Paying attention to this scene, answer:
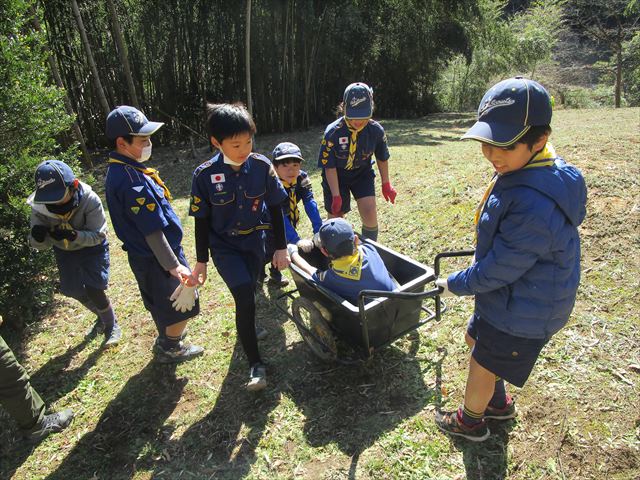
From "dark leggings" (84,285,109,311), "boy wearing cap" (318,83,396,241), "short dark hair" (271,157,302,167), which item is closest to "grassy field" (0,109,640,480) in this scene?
"dark leggings" (84,285,109,311)

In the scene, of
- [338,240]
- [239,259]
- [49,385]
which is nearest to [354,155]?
[338,240]

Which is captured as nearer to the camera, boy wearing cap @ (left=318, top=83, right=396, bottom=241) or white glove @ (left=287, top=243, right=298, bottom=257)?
white glove @ (left=287, top=243, right=298, bottom=257)

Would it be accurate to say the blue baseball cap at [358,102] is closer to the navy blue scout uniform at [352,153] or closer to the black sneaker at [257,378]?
the navy blue scout uniform at [352,153]

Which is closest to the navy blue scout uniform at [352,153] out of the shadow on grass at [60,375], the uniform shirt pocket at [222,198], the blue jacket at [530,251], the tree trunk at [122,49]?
the uniform shirt pocket at [222,198]

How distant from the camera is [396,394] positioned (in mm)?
2834

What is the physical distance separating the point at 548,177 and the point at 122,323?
3.78m

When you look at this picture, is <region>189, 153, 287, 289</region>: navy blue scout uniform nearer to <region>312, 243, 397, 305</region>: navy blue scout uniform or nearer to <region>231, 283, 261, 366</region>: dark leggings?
<region>231, 283, 261, 366</region>: dark leggings

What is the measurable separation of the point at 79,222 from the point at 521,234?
3.04 metres

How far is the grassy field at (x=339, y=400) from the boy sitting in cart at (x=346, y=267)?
2.20 ft

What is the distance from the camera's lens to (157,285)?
303 cm

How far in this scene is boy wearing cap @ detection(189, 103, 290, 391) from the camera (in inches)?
104

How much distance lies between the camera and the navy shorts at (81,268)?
340 cm

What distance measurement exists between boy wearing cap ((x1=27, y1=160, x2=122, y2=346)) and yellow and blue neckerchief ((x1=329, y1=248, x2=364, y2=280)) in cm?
189

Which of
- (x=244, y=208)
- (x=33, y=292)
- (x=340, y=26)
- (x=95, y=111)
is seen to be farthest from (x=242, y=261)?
(x=340, y=26)
